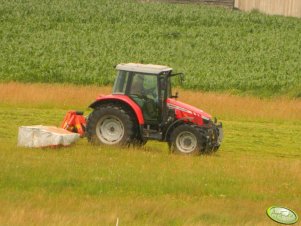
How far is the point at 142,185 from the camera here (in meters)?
15.6

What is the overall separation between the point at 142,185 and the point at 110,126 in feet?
15.7

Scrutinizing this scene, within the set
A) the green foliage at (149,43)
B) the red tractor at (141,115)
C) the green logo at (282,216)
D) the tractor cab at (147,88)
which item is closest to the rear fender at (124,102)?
the red tractor at (141,115)

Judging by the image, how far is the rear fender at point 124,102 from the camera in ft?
65.9

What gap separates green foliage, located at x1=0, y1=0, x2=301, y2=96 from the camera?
37.4 metres

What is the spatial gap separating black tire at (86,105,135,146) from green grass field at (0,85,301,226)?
0.34 meters

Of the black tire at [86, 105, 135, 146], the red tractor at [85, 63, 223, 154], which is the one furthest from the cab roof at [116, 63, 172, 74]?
the black tire at [86, 105, 135, 146]

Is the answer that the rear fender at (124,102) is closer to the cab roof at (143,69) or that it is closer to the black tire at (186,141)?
the cab roof at (143,69)

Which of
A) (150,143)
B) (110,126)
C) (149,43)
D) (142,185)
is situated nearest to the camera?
(142,185)

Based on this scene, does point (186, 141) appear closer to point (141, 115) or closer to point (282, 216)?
point (141, 115)

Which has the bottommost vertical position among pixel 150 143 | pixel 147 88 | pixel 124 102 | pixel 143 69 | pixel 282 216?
pixel 150 143

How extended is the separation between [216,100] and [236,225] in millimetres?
17652

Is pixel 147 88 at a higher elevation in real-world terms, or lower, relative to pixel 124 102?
higher

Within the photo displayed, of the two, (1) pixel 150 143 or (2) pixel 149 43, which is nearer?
(1) pixel 150 143

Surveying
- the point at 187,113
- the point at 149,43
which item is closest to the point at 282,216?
the point at 187,113
